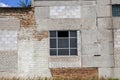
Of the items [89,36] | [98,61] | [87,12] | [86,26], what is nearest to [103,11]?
[87,12]

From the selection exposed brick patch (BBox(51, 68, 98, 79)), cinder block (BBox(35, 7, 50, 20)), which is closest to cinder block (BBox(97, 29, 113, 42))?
exposed brick patch (BBox(51, 68, 98, 79))

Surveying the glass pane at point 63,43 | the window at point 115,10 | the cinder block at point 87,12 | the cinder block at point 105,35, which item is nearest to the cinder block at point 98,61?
the cinder block at point 105,35

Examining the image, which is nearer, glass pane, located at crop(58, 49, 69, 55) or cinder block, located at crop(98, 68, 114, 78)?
cinder block, located at crop(98, 68, 114, 78)

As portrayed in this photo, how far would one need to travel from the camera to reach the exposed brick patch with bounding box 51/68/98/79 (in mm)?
18203

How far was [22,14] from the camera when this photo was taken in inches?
731

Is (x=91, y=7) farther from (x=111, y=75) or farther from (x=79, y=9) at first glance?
(x=111, y=75)

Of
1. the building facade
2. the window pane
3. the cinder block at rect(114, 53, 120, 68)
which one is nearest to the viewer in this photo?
the cinder block at rect(114, 53, 120, 68)

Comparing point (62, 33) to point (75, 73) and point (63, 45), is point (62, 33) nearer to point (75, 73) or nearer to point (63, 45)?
point (63, 45)

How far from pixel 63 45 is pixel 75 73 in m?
1.57

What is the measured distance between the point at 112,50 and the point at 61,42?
265 centimetres

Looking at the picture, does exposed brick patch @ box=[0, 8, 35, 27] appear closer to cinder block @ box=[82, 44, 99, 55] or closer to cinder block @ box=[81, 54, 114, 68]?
cinder block @ box=[82, 44, 99, 55]

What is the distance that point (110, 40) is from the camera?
723 inches

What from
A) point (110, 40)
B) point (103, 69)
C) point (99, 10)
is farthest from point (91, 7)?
point (103, 69)

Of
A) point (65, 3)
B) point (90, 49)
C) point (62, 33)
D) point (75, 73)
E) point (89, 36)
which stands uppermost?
point (65, 3)
